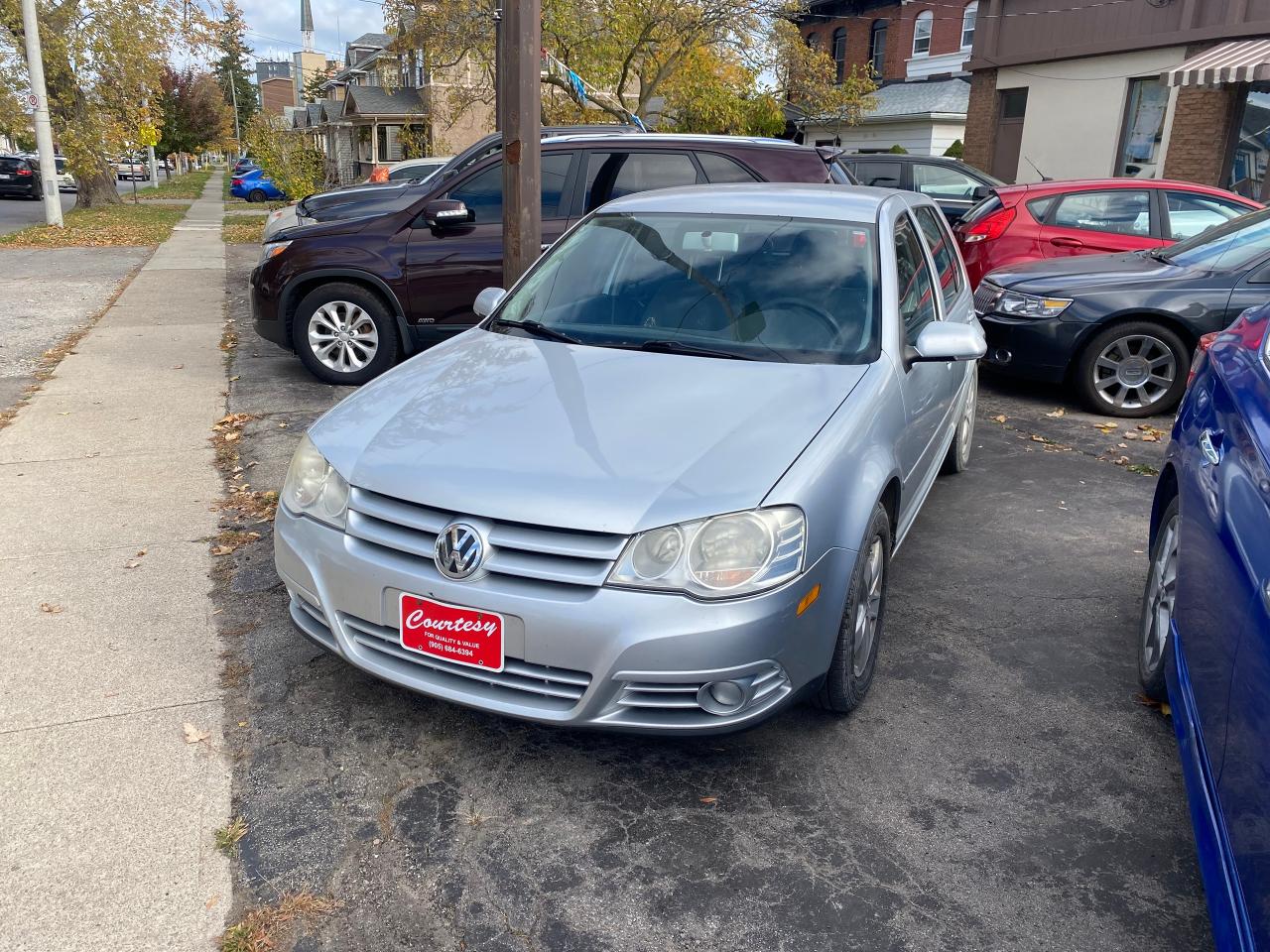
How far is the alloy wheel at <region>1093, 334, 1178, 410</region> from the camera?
7.06 metres

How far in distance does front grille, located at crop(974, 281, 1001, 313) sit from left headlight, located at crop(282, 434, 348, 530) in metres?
5.70

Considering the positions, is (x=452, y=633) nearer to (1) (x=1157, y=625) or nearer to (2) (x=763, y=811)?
(2) (x=763, y=811)

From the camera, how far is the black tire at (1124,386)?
6973 mm

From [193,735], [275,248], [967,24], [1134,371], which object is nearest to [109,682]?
[193,735]

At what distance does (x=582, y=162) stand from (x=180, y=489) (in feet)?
12.4

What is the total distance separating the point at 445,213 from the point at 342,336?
1.29 meters

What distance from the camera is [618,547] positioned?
2.65m

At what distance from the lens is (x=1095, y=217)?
8992 mm

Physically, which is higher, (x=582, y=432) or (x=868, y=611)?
(x=582, y=432)

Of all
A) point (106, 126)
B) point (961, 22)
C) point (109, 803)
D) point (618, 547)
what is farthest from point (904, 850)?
point (961, 22)

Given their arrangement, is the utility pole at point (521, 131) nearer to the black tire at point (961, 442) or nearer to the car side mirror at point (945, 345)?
the black tire at point (961, 442)

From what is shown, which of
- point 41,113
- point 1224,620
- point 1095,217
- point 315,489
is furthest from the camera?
point 41,113

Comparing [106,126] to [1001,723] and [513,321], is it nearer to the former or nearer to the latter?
[513,321]

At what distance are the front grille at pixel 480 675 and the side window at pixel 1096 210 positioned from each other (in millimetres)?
7861
